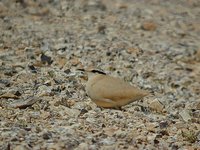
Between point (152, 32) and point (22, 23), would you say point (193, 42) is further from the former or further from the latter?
point (22, 23)

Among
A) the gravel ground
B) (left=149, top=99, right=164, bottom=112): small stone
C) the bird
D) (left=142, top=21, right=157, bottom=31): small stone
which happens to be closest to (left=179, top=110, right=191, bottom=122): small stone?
the gravel ground

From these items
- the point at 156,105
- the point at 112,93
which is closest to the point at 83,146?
the point at 112,93

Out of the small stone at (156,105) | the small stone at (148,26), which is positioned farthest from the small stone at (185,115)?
the small stone at (148,26)

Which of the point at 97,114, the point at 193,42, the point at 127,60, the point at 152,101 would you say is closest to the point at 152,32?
the point at 193,42

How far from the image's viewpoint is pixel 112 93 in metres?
6.59

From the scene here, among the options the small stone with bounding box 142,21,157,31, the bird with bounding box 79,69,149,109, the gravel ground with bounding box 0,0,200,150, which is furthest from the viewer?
the small stone with bounding box 142,21,157,31

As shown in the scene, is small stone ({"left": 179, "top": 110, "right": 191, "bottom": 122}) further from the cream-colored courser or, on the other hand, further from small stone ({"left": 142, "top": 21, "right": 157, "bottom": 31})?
small stone ({"left": 142, "top": 21, "right": 157, "bottom": 31})

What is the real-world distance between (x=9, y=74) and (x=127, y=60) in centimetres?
264

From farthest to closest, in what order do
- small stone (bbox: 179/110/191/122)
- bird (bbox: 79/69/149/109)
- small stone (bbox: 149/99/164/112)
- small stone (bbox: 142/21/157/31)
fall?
small stone (bbox: 142/21/157/31) < small stone (bbox: 149/99/164/112) < small stone (bbox: 179/110/191/122) < bird (bbox: 79/69/149/109)

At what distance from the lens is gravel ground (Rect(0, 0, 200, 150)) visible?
595 cm

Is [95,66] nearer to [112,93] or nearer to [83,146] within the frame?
[112,93]

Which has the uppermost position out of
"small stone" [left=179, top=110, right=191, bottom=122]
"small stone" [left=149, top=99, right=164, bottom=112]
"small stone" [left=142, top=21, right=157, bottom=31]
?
"small stone" [left=142, top=21, right=157, bottom=31]

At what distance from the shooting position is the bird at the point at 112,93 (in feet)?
21.7

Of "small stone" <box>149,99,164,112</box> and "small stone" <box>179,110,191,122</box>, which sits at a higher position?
"small stone" <box>149,99,164,112</box>
